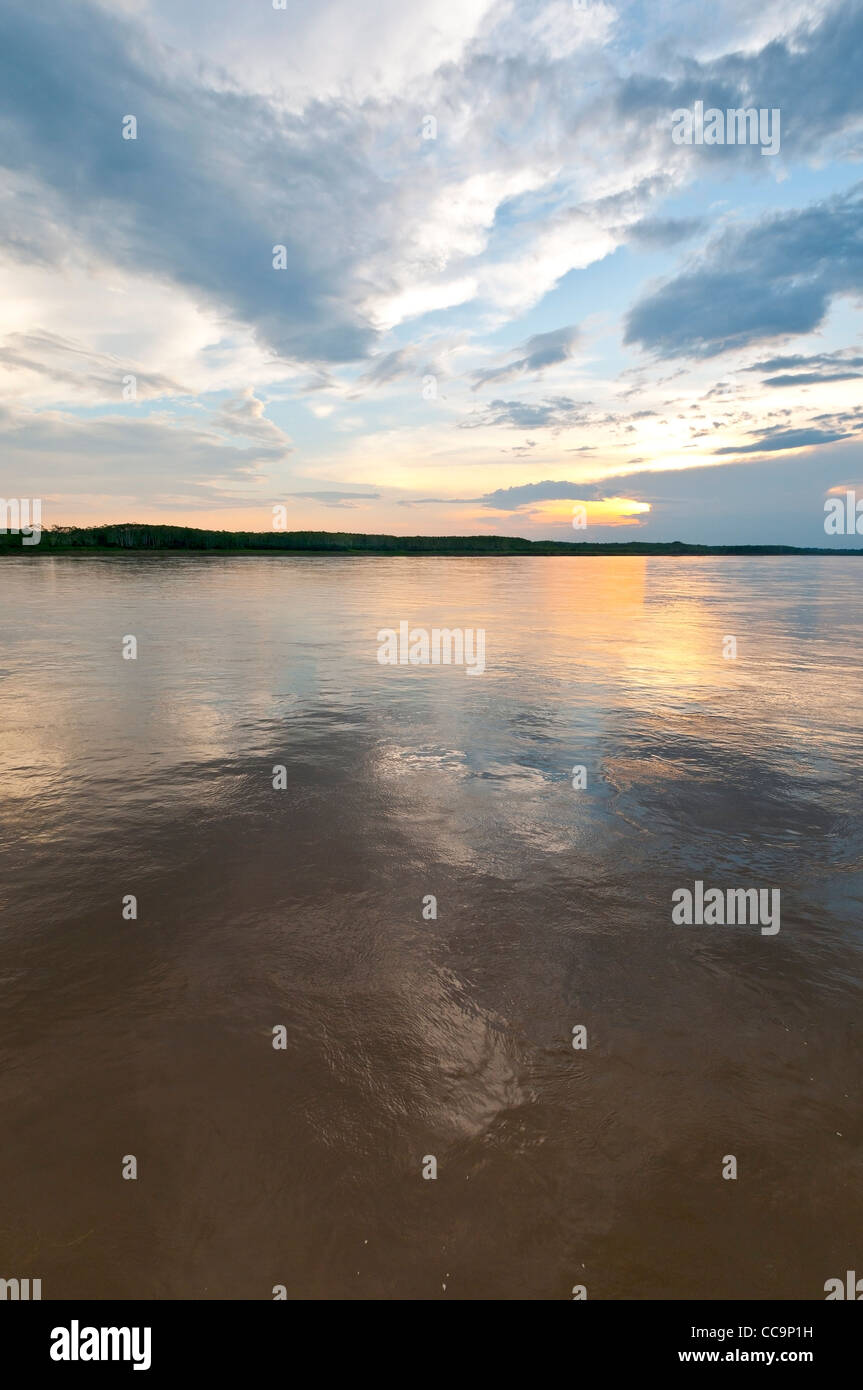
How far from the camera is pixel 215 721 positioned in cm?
1209

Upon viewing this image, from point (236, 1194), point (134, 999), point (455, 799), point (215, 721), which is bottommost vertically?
point (236, 1194)

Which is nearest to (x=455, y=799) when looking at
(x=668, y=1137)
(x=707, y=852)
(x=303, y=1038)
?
(x=707, y=852)

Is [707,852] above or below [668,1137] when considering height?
above

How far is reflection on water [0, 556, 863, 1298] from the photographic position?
10.9 ft

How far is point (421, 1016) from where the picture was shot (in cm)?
477

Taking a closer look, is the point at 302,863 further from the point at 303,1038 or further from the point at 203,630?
the point at 203,630

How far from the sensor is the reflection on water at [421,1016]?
333 centimetres
